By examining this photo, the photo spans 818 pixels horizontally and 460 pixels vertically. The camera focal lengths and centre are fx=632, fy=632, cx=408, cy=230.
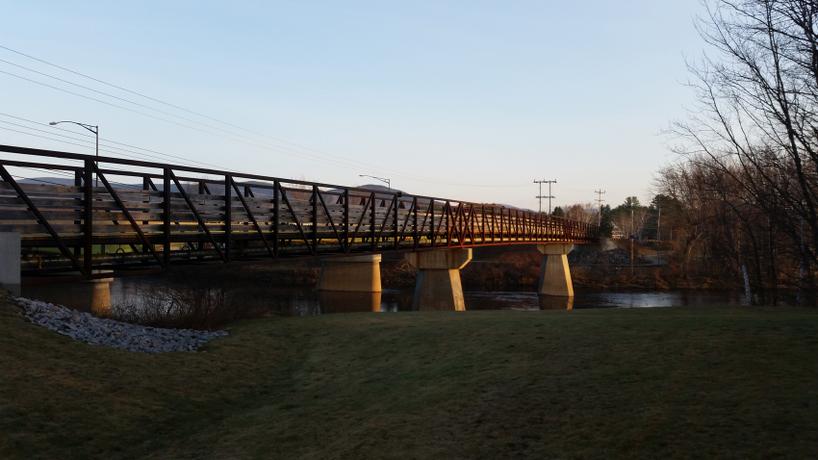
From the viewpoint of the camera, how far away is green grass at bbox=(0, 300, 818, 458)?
6.76 metres

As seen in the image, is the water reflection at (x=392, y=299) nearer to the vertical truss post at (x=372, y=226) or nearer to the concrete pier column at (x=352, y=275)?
the concrete pier column at (x=352, y=275)

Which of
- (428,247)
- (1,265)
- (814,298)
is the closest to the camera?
(1,265)

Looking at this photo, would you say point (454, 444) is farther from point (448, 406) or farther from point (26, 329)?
point (26, 329)

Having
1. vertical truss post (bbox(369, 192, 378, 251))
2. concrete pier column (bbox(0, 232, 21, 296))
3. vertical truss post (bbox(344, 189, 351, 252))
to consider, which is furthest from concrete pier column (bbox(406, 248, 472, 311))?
concrete pier column (bbox(0, 232, 21, 296))

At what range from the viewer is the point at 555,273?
226ft

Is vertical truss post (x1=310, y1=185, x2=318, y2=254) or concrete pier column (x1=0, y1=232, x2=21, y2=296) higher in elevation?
vertical truss post (x1=310, y1=185, x2=318, y2=254)

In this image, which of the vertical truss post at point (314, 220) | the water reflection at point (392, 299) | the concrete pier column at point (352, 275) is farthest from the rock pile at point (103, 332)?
the concrete pier column at point (352, 275)

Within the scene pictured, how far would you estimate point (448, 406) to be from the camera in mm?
8555

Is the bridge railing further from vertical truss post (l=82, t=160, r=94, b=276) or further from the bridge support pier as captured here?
the bridge support pier

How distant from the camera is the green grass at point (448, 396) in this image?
6762mm

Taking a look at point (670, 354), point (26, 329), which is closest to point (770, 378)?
point (670, 354)

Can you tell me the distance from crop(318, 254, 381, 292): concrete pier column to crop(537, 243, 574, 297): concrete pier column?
26.6m

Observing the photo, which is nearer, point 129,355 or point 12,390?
point 12,390

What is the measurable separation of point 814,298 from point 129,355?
2242cm
